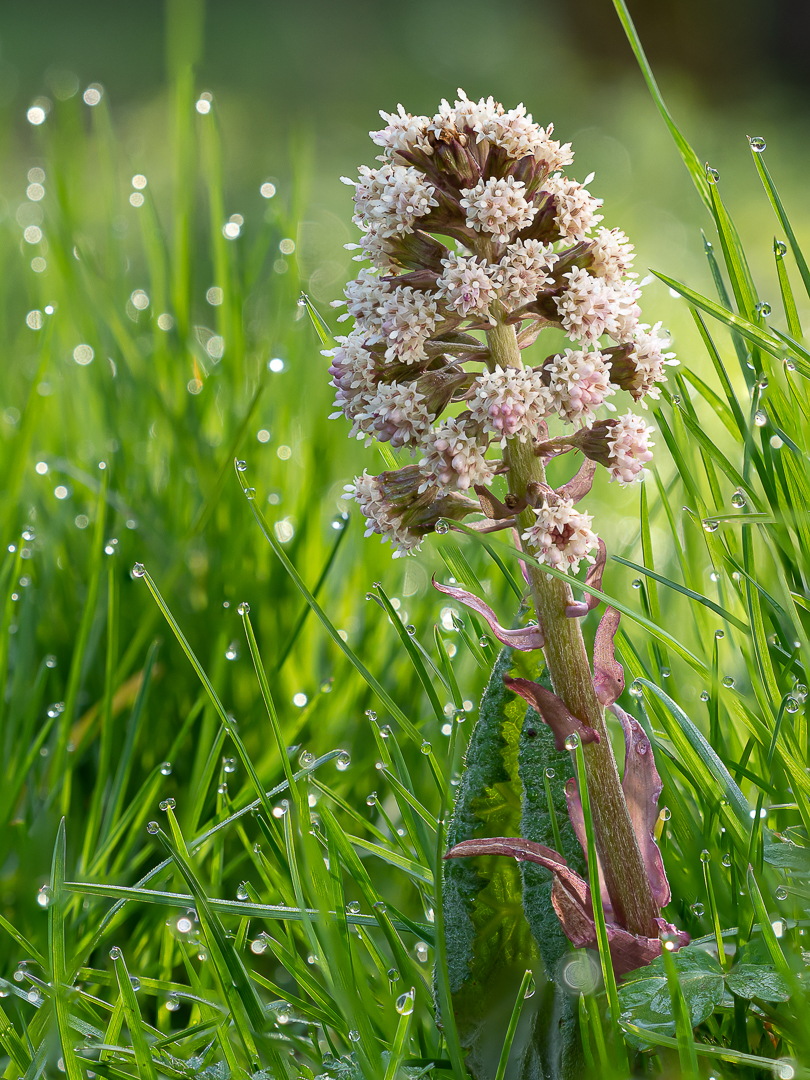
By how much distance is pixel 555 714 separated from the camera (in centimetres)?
58

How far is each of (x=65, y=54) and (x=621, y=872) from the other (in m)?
6.52

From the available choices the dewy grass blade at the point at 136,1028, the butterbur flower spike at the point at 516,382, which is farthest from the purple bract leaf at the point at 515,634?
the dewy grass blade at the point at 136,1028

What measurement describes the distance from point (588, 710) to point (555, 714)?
0.08 feet

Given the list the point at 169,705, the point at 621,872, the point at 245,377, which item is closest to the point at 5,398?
the point at 245,377

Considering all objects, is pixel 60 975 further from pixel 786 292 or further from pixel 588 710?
pixel 786 292

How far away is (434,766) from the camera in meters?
0.66

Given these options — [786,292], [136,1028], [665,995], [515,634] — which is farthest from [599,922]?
[786,292]

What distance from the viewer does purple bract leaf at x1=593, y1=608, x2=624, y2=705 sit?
61cm

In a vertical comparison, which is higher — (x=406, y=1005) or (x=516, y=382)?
(x=516, y=382)

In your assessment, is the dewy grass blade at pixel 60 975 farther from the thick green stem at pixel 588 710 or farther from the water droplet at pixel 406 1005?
the thick green stem at pixel 588 710

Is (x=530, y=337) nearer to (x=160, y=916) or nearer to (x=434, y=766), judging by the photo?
(x=434, y=766)

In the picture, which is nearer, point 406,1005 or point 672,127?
point 406,1005

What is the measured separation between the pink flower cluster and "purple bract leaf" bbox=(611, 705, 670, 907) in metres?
0.13

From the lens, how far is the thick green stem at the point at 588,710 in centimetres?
58
